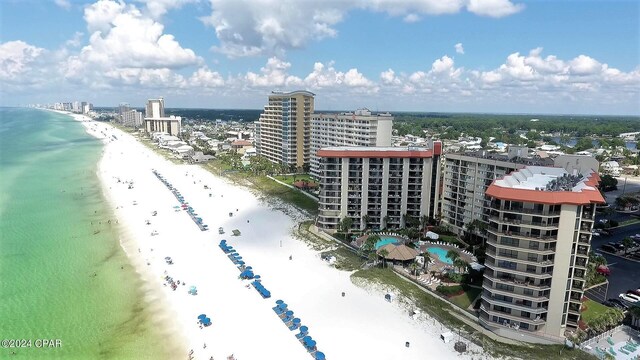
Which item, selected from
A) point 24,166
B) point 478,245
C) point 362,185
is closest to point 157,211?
point 362,185

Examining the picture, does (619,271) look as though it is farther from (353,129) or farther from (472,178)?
(353,129)

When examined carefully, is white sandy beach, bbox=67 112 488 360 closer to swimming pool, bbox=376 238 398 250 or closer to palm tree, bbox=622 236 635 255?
swimming pool, bbox=376 238 398 250

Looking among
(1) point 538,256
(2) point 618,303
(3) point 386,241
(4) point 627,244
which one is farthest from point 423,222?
(1) point 538,256

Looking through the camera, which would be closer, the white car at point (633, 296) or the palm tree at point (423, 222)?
the white car at point (633, 296)

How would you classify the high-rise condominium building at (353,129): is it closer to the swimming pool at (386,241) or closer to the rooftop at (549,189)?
the swimming pool at (386,241)

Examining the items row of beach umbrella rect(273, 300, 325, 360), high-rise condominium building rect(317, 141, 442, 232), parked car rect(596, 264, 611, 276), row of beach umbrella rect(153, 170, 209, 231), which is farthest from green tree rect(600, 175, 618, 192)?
row of beach umbrella rect(153, 170, 209, 231)

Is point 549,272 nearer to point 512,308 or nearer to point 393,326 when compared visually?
point 512,308

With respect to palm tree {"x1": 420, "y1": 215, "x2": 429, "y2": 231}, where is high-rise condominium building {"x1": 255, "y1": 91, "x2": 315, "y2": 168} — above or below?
above

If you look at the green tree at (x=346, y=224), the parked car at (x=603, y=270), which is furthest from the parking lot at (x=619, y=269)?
the green tree at (x=346, y=224)
